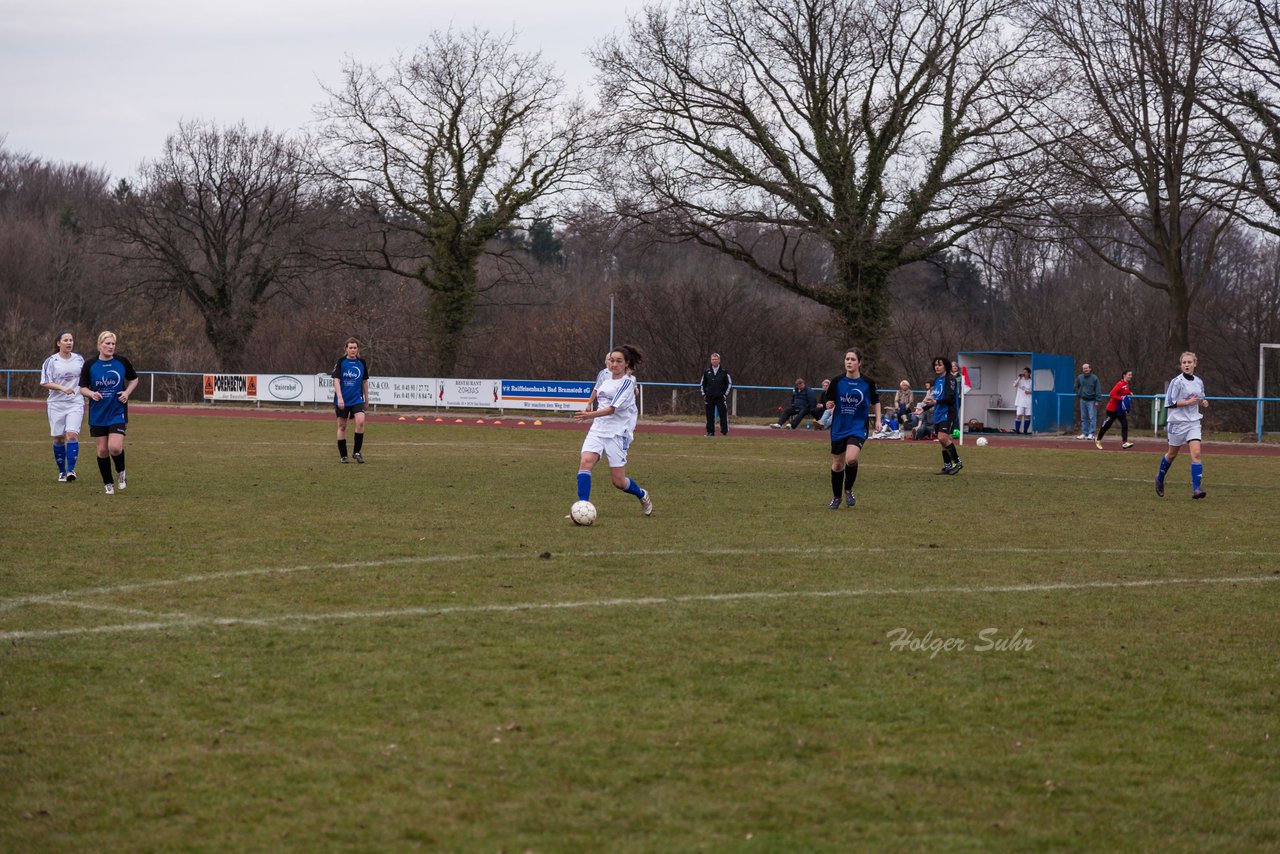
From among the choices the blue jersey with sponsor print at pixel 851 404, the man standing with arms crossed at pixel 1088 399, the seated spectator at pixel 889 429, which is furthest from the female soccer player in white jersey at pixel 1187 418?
the man standing with arms crossed at pixel 1088 399

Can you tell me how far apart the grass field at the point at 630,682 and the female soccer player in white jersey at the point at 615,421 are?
0.59 meters

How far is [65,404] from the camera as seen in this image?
54.6 ft

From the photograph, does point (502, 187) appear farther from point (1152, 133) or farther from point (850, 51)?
point (1152, 133)

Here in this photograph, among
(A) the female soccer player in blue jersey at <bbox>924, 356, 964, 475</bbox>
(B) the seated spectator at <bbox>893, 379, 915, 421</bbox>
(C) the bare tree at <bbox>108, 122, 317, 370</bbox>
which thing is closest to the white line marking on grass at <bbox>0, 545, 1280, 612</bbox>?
(A) the female soccer player in blue jersey at <bbox>924, 356, 964, 475</bbox>

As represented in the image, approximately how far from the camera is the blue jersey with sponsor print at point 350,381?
20344 mm

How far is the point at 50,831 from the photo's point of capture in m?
4.40

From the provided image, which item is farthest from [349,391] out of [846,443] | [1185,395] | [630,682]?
Answer: [630,682]

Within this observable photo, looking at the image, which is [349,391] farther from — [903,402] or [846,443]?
[903,402]

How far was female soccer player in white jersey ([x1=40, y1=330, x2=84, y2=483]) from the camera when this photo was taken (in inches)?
651

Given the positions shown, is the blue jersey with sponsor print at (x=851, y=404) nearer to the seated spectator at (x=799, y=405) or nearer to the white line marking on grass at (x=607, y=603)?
the white line marking on grass at (x=607, y=603)

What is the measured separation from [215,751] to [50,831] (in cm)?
89

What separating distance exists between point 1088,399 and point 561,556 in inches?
1003

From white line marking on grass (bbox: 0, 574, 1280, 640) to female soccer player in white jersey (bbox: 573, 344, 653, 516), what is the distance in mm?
4453

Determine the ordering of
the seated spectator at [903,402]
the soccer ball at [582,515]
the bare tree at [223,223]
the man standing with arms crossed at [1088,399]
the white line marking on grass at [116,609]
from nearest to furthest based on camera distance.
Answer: the white line marking on grass at [116,609]
the soccer ball at [582,515]
the man standing with arms crossed at [1088,399]
the seated spectator at [903,402]
the bare tree at [223,223]
